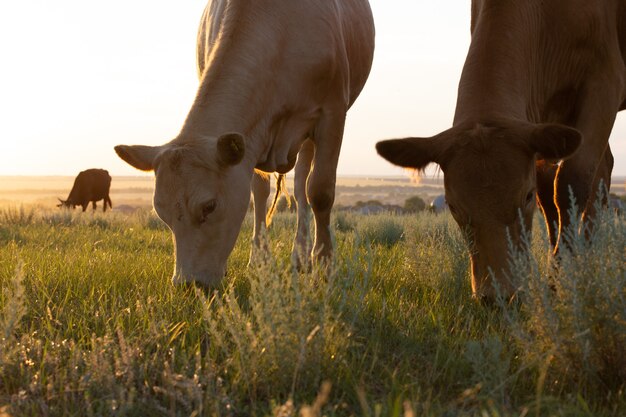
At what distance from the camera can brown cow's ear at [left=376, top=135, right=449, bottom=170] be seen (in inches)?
159

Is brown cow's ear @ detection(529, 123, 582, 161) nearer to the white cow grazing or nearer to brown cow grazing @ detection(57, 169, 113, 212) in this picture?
the white cow grazing

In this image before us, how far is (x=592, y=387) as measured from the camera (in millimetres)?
2590

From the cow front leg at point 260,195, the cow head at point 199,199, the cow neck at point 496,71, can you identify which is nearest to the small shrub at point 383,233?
the cow front leg at point 260,195

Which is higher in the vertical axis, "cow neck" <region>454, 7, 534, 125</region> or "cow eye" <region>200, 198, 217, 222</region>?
"cow neck" <region>454, 7, 534, 125</region>

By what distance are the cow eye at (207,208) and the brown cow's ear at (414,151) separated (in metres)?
1.13

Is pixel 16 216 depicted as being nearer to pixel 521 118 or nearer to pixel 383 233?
pixel 383 233

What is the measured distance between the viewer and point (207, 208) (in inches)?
172

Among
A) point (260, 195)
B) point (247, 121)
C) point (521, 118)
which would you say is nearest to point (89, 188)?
point (260, 195)

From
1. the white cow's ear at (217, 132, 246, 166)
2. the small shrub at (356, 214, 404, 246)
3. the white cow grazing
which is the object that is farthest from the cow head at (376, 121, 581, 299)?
the small shrub at (356, 214, 404, 246)

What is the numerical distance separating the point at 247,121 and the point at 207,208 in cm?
94

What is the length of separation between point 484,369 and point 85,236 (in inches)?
281

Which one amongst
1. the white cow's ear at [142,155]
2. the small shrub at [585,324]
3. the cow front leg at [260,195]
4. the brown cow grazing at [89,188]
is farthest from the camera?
the brown cow grazing at [89,188]

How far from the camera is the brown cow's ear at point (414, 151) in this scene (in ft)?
13.3

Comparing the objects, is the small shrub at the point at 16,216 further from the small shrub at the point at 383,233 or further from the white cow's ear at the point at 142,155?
the white cow's ear at the point at 142,155
